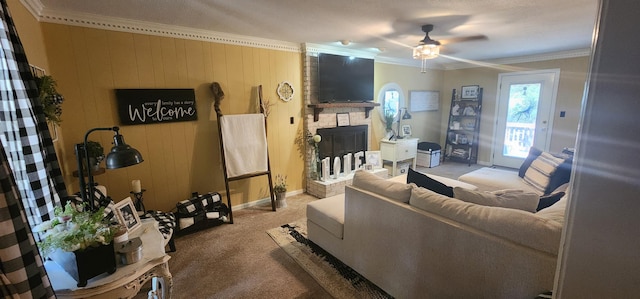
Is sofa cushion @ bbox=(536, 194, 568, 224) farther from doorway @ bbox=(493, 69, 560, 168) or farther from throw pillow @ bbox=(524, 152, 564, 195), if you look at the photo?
doorway @ bbox=(493, 69, 560, 168)

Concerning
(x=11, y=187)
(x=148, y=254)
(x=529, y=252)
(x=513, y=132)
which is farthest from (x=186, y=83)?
(x=513, y=132)

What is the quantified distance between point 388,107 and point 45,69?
4.72 metres

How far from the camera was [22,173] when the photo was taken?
59.9 inches

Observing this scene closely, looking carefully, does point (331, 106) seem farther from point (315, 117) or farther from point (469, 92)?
point (469, 92)

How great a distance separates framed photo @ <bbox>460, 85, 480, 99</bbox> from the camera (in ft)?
18.9

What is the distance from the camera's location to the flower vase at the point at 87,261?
1171mm

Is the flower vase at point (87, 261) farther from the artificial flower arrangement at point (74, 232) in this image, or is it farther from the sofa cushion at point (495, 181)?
the sofa cushion at point (495, 181)

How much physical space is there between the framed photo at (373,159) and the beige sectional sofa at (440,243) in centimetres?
231

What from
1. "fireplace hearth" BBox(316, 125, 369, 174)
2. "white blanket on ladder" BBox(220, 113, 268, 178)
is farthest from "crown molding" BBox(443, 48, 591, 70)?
"white blanket on ladder" BBox(220, 113, 268, 178)

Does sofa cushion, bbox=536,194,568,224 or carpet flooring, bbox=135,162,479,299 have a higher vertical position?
sofa cushion, bbox=536,194,568,224

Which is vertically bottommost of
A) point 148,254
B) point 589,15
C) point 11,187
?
point 148,254

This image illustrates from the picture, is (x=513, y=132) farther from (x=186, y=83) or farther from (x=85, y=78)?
(x=85, y=78)

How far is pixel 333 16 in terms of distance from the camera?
8.48 feet

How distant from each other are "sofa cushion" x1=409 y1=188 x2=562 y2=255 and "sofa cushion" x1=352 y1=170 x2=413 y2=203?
106 millimetres
